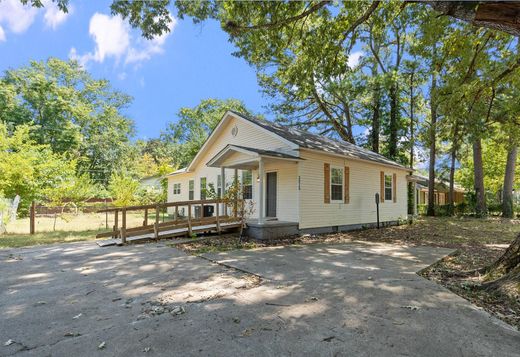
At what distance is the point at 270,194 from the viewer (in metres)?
11.7

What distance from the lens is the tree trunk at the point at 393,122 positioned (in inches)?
840

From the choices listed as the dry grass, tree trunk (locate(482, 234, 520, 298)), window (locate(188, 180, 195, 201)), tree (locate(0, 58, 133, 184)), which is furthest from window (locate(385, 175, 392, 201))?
tree (locate(0, 58, 133, 184))

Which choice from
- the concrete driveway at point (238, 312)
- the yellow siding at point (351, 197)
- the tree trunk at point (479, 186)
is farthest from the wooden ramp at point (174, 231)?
the tree trunk at point (479, 186)

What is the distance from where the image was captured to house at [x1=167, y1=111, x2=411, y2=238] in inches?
405

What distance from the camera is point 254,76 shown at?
22125 mm

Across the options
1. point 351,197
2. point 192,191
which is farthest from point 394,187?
point 192,191

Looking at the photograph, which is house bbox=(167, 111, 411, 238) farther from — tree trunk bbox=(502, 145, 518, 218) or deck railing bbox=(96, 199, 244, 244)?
tree trunk bbox=(502, 145, 518, 218)

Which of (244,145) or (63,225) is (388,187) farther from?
(63,225)

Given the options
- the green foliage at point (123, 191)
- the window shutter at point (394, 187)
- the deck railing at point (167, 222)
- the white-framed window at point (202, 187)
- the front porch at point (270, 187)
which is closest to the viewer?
the deck railing at point (167, 222)

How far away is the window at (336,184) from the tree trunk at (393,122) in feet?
37.7

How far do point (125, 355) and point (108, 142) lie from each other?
3649 cm

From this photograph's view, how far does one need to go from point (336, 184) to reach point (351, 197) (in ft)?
3.63

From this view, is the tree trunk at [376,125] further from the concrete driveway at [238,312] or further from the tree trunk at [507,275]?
the tree trunk at [507,275]

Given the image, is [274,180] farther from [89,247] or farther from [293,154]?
[89,247]
